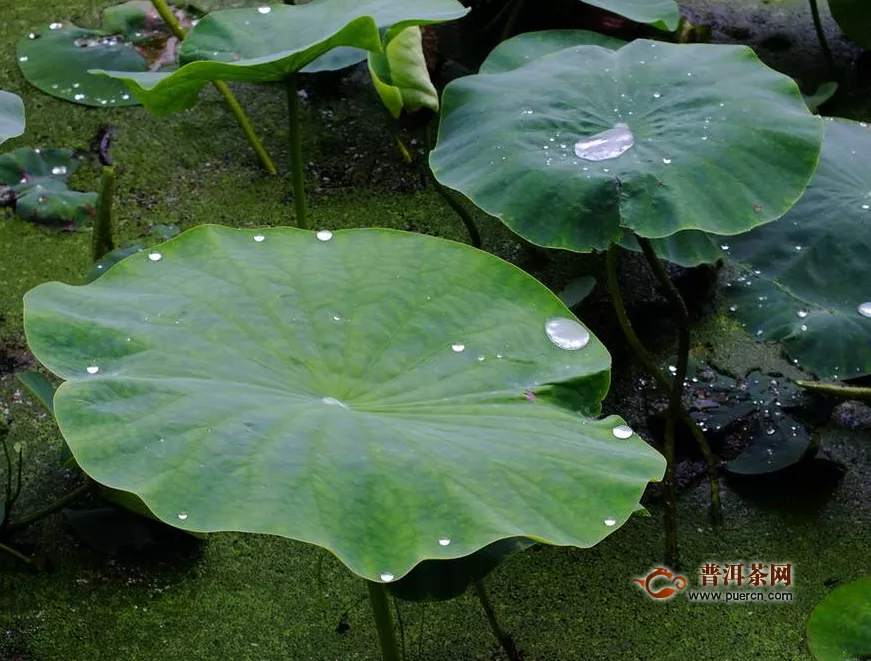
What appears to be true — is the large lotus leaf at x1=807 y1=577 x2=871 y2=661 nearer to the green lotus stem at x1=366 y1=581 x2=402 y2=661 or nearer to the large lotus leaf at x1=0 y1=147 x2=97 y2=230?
the green lotus stem at x1=366 y1=581 x2=402 y2=661

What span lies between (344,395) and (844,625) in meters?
0.56

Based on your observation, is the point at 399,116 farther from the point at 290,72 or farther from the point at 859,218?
the point at 859,218

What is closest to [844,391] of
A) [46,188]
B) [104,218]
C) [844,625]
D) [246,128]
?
[844,625]

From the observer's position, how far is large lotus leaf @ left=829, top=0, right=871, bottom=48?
200cm

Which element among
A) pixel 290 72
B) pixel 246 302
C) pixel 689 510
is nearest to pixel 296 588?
pixel 246 302

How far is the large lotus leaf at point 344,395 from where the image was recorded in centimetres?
81

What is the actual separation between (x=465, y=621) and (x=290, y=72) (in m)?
0.72

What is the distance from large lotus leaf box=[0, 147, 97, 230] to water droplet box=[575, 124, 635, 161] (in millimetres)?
984

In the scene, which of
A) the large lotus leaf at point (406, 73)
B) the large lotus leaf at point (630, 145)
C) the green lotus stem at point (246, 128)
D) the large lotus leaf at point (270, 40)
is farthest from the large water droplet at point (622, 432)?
the green lotus stem at point (246, 128)

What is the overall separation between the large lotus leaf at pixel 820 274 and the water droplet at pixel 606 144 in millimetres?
239

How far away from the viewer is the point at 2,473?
137cm

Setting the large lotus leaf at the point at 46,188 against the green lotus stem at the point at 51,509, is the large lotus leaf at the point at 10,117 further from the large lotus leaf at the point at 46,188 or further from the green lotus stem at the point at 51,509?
the large lotus leaf at the point at 46,188

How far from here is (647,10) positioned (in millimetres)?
1641

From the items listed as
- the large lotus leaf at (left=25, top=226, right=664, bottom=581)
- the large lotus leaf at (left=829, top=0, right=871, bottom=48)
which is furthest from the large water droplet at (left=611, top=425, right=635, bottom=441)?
the large lotus leaf at (left=829, top=0, right=871, bottom=48)
